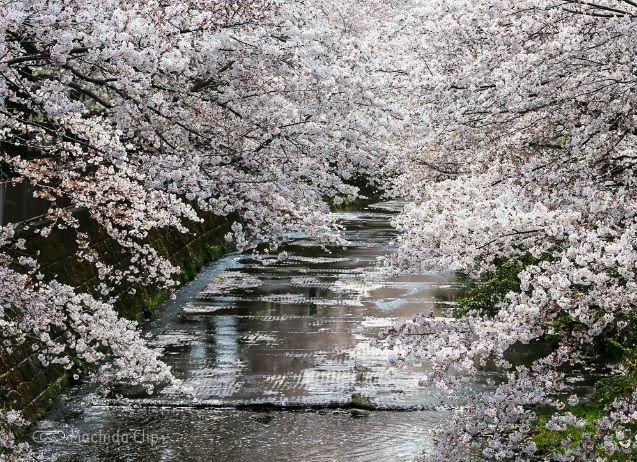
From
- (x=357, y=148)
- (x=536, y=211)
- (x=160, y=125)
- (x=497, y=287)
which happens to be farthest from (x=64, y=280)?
(x=536, y=211)

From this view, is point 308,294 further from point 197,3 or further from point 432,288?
point 197,3

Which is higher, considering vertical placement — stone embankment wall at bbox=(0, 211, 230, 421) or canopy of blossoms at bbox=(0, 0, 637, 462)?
canopy of blossoms at bbox=(0, 0, 637, 462)

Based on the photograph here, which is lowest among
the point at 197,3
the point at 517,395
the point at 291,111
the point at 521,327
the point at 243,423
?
the point at 243,423

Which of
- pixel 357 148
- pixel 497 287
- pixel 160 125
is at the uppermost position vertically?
pixel 160 125

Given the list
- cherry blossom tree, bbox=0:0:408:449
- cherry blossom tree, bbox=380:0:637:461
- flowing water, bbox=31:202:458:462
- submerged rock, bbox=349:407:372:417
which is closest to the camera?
cherry blossom tree, bbox=380:0:637:461

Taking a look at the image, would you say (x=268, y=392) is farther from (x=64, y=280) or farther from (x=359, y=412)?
(x=64, y=280)

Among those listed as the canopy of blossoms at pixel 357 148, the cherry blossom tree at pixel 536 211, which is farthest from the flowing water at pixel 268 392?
the canopy of blossoms at pixel 357 148

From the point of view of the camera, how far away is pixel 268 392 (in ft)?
49.7

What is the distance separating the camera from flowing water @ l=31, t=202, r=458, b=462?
12570 mm

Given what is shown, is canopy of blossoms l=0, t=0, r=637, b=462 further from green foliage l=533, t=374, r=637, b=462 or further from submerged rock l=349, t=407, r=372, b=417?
submerged rock l=349, t=407, r=372, b=417

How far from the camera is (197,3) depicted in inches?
447

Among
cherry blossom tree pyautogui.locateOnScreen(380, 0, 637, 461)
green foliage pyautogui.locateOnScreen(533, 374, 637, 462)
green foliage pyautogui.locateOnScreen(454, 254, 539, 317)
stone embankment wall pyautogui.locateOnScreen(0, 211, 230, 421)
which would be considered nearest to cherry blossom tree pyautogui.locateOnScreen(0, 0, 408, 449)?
stone embankment wall pyautogui.locateOnScreen(0, 211, 230, 421)

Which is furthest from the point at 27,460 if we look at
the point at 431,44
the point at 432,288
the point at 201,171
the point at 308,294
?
the point at 432,288

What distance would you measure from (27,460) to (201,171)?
4246 millimetres
